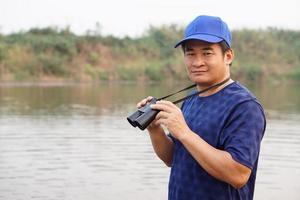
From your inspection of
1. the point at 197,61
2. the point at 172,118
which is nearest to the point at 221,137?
the point at 172,118

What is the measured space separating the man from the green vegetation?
111 feet

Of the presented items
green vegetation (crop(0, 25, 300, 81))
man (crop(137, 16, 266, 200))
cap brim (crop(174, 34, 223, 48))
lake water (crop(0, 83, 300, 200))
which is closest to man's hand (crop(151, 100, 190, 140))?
man (crop(137, 16, 266, 200))

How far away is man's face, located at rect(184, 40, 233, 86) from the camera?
2.05 metres

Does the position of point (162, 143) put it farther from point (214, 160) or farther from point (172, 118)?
point (214, 160)

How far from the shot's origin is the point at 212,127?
6.54 ft

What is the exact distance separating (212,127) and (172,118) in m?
0.15

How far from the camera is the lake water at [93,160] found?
681cm

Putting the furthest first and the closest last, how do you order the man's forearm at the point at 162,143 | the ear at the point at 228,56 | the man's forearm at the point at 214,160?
the man's forearm at the point at 162,143 → the ear at the point at 228,56 → the man's forearm at the point at 214,160

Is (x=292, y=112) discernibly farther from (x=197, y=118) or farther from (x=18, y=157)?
(x=197, y=118)

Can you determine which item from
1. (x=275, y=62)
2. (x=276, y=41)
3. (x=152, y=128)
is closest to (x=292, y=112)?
(x=152, y=128)

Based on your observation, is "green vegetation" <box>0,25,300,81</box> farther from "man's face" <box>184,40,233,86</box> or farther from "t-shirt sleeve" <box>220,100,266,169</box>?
"t-shirt sleeve" <box>220,100,266,169</box>

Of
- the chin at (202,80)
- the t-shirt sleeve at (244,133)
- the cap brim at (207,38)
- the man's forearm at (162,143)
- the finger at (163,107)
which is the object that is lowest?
the man's forearm at (162,143)

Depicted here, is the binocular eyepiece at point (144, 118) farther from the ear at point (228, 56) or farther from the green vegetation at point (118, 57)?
the green vegetation at point (118, 57)

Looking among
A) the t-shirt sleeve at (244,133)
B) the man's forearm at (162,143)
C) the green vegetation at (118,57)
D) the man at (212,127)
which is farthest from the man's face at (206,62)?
the green vegetation at (118,57)
